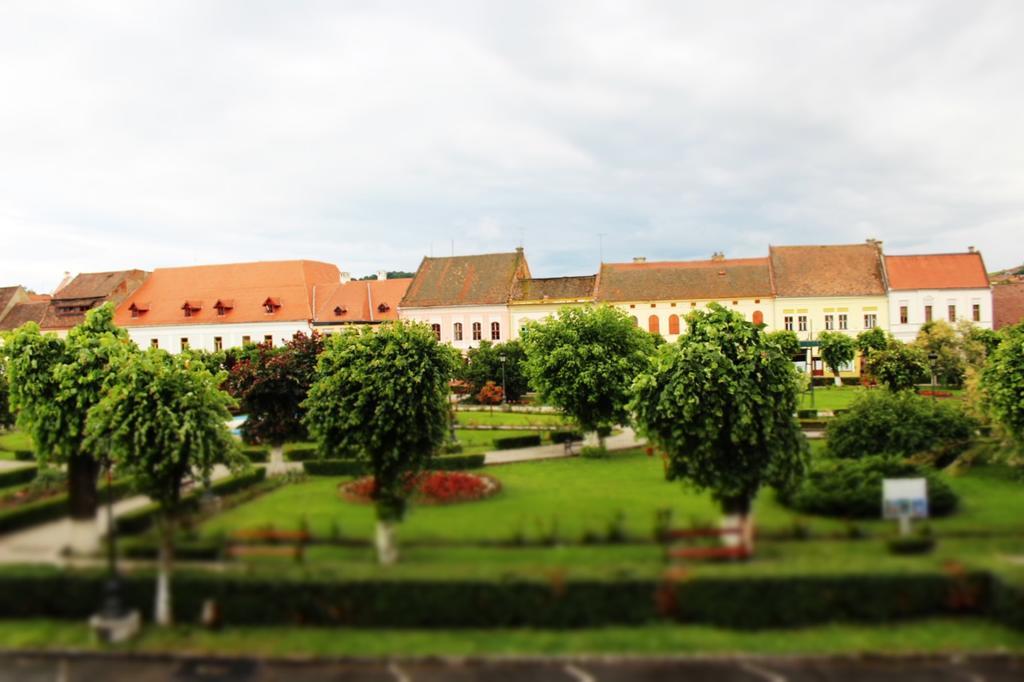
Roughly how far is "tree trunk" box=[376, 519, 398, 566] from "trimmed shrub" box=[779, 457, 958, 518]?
36.0 ft

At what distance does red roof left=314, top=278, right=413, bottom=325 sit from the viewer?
60031 mm

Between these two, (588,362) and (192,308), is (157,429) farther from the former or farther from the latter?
(192,308)

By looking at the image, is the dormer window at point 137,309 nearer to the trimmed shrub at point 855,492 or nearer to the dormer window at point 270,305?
the dormer window at point 270,305

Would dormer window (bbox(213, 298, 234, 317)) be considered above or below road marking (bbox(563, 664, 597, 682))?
above

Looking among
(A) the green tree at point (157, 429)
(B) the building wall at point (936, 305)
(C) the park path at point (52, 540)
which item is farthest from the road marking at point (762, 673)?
(B) the building wall at point (936, 305)

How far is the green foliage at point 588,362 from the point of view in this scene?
3031 cm

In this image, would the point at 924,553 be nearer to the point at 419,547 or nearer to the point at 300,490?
the point at 419,547

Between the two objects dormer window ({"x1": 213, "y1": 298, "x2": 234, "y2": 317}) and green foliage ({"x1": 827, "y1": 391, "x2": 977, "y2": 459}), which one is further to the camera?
dormer window ({"x1": 213, "y1": 298, "x2": 234, "y2": 317})

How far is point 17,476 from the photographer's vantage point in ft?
85.5

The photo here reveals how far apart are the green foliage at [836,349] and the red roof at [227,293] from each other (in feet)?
142

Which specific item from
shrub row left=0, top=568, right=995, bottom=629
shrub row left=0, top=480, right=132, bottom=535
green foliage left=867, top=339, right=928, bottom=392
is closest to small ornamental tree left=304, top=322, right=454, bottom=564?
shrub row left=0, top=480, right=132, bottom=535

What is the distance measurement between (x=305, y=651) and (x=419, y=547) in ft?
11.8

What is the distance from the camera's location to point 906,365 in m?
40.6

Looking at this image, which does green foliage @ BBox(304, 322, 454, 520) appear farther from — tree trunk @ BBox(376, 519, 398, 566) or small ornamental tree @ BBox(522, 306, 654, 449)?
small ornamental tree @ BBox(522, 306, 654, 449)
